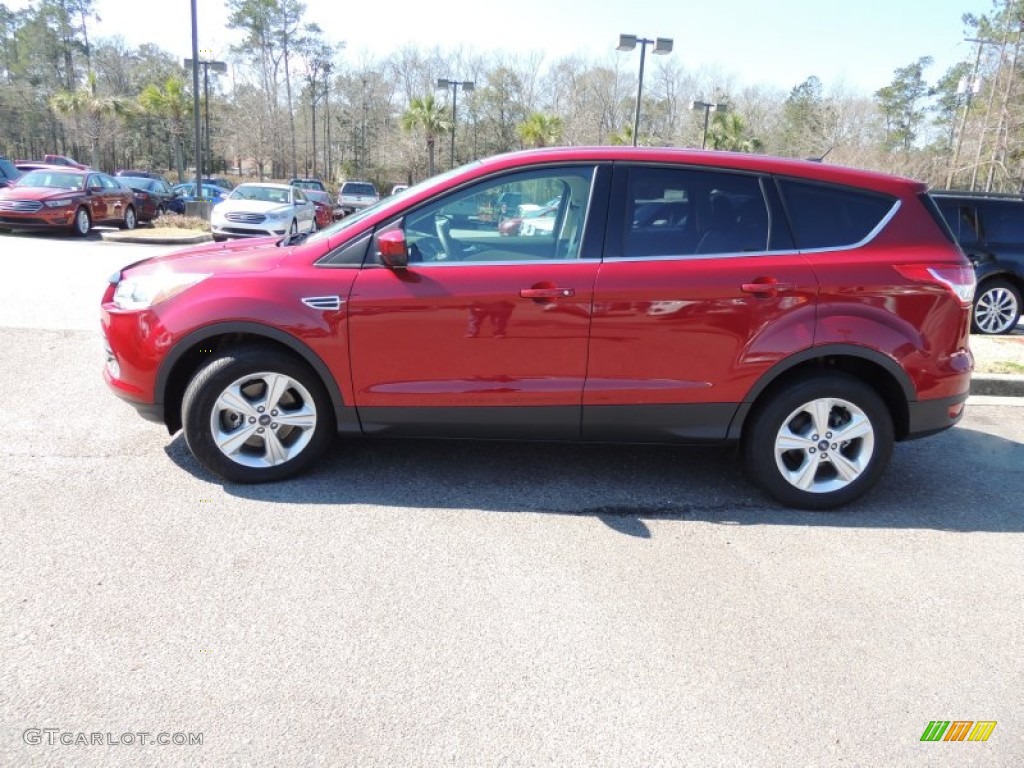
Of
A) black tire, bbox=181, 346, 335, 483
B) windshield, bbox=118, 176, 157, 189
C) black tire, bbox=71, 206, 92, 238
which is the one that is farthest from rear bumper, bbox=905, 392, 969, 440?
windshield, bbox=118, 176, 157, 189

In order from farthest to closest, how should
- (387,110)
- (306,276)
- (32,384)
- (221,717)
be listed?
(387,110)
(32,384)
(306,276)
(221,717)

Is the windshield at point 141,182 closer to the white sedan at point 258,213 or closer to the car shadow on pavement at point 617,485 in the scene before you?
the white sedan at point 258,213

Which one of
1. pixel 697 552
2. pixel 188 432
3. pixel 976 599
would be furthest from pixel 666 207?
pixel 188 432

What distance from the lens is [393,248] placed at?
12.4 ft

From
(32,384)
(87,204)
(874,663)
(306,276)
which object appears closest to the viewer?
(874,663)

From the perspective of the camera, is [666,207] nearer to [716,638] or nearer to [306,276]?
[306,276]

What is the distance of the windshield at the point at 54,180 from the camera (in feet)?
55.5

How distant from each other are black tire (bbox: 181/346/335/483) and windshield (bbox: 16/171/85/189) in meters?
15.9

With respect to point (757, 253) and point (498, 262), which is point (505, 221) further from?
point (757, 253)

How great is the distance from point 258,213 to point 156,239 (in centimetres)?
236

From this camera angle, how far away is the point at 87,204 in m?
17.1

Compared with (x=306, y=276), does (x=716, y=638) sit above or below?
below

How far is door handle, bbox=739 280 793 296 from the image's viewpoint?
3920 millimetres

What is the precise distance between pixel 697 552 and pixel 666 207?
1800 mm
